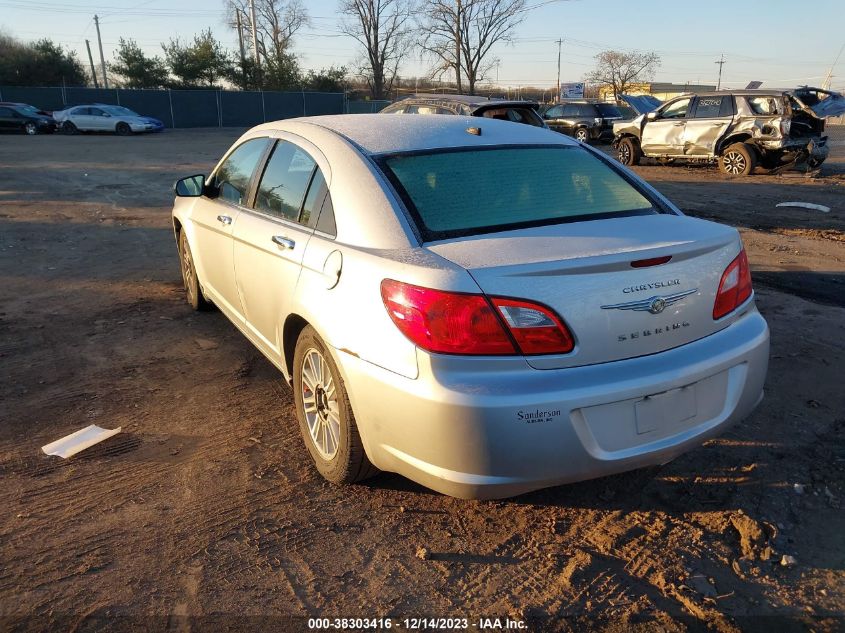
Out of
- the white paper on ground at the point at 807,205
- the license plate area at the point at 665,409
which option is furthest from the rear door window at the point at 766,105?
the license plate area at the point at 665,409

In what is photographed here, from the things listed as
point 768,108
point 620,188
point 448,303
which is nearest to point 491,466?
point 448,303

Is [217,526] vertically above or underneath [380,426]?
underneath

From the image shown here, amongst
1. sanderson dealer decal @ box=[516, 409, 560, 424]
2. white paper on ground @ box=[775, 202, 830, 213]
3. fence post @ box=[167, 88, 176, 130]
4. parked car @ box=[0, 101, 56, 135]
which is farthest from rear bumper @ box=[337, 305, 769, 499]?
fence post @ box=[167, 88, 176, 130]

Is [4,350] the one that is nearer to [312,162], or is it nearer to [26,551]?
[26,551]

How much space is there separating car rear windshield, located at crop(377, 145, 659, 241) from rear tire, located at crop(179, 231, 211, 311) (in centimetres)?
283

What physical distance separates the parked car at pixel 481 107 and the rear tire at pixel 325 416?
837 cm

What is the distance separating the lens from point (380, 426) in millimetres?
2521

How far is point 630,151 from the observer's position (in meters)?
17.0

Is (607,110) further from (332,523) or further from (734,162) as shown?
(332,523)

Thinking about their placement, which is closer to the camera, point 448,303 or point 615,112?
point 448,303

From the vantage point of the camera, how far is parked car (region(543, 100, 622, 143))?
22094 millimetres

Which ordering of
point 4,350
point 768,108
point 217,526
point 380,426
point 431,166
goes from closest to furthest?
point 380,426 < point 217,526 < point 431,166 < point 4,350 < point 768,108

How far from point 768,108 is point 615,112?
921 centimetres

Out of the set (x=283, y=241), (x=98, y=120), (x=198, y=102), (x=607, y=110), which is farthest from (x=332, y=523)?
(x=198, y=102)
